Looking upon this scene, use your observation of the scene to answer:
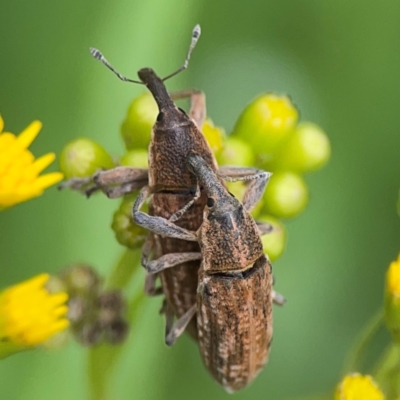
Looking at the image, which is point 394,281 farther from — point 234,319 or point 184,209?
point 184,209

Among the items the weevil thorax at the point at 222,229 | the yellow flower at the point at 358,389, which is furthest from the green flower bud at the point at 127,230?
the yellow flower at the point at 358,389

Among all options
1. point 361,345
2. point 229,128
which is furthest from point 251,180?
point 229,128

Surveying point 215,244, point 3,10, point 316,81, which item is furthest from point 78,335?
point 316,81

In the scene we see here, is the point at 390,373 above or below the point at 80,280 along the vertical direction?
below

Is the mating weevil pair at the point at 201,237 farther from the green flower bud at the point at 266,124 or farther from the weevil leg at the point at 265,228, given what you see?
the green flower bud at the point at 266,124

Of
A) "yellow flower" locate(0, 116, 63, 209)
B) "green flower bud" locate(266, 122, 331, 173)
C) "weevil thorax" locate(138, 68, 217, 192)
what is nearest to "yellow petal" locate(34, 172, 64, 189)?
"yellow flower" locate(0, 116, 63, 209)
